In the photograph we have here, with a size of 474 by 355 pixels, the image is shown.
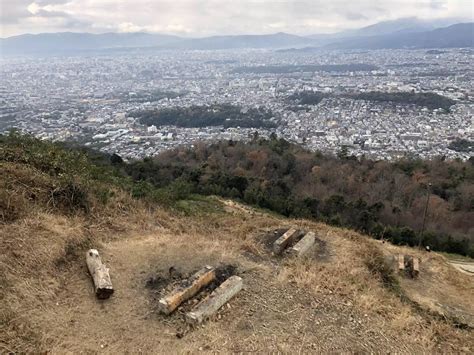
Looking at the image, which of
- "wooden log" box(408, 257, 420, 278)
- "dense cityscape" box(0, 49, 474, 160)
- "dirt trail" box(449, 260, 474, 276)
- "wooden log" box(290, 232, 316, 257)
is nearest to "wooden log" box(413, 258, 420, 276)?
"wooden log" box(408, 257, 420, 278)

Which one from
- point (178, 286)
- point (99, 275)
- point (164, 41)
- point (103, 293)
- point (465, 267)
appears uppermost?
point (164, 41)

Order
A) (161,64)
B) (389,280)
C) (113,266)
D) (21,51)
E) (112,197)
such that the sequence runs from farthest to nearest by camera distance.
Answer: (21,51), (161,64), (112,197), (389,280), (113,266)

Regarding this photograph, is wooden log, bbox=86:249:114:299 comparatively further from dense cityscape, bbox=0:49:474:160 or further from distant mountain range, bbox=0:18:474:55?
distant mountain range, bbox=0:18:474:55

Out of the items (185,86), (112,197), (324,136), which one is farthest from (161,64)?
(112,197)

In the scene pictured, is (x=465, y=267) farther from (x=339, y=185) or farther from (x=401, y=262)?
(x=339, y=185)

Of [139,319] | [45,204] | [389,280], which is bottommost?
[389,280]

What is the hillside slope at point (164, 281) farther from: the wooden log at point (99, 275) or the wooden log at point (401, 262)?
the wooden log at point (401, 262)

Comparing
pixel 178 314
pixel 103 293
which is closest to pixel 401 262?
pixel 178 314

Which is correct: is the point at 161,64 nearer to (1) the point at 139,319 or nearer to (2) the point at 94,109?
(2) the point at 94,109
